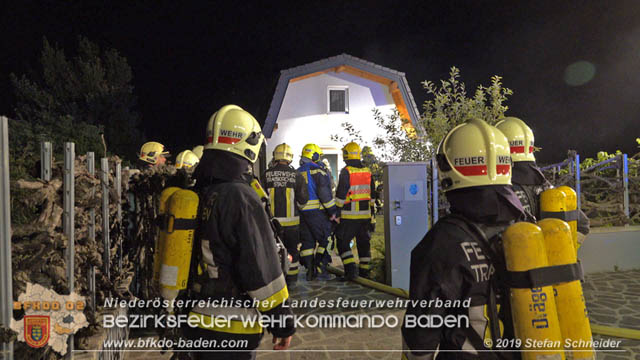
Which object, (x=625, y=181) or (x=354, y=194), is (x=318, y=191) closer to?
(x=354, y=194)

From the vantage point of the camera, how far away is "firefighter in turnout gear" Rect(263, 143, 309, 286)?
750 cm

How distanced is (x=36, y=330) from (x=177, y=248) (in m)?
0.91

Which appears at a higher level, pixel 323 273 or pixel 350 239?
pixel 350 239

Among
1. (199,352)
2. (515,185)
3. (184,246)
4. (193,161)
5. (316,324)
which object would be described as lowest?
(316,324)

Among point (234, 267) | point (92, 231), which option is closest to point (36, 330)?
point (234, 267)

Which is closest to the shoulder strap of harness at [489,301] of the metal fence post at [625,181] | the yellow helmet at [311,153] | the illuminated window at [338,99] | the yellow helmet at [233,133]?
the yellow helmet at [233,133]

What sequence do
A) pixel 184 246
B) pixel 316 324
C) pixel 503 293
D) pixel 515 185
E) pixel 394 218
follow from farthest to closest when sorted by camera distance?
pixel 394 218
pixel 316 324
pixel 515 185
pixel 184 246
pixel 503 293

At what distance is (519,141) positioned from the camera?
427 cm

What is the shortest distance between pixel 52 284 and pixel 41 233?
45cm

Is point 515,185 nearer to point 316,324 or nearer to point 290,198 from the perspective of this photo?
point 316,324

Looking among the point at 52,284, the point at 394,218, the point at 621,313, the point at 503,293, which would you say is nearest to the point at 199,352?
the point at 52,284

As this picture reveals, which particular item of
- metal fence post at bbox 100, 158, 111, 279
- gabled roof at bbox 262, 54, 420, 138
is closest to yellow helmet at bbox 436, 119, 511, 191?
metal fence post at bbox 100, 158, 111, 279

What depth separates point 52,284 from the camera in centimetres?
284

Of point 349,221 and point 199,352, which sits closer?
point 199,352
